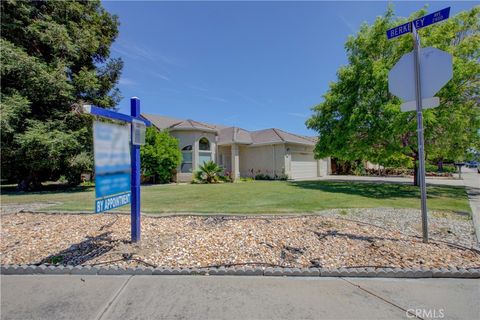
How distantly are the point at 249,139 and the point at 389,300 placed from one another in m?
20.6

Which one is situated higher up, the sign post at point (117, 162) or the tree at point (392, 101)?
the tree at point (392, 101)

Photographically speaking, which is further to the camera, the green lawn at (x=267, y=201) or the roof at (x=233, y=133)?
the roof at (x=233, y=133)

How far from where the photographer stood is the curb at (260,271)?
3.09 meters

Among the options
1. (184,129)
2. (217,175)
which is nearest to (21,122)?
(184,129)

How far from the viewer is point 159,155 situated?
55.3 ft

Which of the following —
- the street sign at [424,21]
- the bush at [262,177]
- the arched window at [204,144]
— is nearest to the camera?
the street sign at [424,21]

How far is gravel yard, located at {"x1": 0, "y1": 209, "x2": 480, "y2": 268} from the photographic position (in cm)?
356

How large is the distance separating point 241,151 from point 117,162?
62.9ft

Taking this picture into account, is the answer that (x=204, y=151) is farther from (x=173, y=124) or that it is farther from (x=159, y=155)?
(x=173, y=124)

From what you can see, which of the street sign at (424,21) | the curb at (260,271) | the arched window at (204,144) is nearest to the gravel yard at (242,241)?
the curb at (260,271)

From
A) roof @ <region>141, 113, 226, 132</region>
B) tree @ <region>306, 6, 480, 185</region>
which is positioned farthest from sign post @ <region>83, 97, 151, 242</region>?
roof @ <region>141, 113, 226, 132</region>

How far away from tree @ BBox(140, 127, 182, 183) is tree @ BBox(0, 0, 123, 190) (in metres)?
3.63

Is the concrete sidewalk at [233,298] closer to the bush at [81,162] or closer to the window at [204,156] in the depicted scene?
the bush at [81,162]

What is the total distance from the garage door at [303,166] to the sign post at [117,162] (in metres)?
17.9
